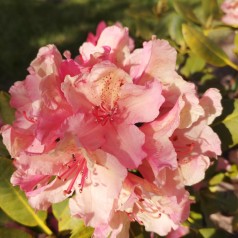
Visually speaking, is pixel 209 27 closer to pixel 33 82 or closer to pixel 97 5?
pixel 33 82

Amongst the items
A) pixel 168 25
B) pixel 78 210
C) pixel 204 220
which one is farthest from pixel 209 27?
pixel 78 210

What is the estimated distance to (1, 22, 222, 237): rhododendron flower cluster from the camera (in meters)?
0.78

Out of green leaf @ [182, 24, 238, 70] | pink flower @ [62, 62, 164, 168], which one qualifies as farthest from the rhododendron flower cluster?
green leaf @ [182, 24, 238, 70]

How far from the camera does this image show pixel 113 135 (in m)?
0.80

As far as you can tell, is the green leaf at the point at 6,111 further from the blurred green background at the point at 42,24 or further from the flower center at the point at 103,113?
the blurred green background at the point at 42,24

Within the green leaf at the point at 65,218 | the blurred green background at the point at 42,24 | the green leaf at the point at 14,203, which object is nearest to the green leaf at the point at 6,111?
the green leaf at the point at 14,203

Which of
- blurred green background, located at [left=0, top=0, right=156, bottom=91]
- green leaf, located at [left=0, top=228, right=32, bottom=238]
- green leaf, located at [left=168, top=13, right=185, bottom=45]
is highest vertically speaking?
green leaf, located at [left=168, top=13, right=185, bottom=45]

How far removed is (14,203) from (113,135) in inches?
14.7

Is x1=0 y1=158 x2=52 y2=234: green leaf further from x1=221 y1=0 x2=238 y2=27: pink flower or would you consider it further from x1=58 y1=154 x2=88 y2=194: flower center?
x1=221 y1=0 x2=238 y2=27: pink flower

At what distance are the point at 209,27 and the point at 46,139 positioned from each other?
82cm

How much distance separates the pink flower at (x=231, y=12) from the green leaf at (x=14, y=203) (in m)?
0.73

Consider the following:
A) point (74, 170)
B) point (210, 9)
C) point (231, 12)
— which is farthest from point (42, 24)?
point (74, 170)

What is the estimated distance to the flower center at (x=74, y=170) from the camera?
840 millimetres

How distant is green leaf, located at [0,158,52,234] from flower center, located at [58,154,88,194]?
0.19 meters
